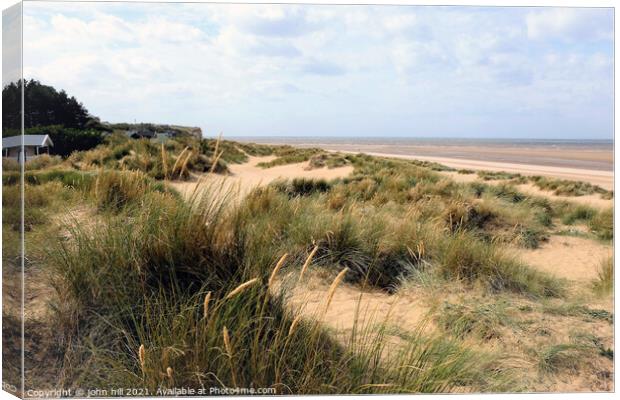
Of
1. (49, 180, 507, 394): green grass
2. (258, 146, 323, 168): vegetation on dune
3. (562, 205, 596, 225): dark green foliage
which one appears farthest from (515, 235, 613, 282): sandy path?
(258, 146, 323, 168): vegetation on dune

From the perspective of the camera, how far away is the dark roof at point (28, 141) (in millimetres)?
2709

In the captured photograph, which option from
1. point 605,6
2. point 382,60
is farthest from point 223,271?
point 605,6

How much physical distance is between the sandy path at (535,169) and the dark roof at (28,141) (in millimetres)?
2391

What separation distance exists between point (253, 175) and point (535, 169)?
2417mm

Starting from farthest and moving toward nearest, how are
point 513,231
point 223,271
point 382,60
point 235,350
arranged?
point 513,231 < point 382,60 < point 223,271 < point 235,350

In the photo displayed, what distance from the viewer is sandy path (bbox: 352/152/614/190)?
3533 millimetres

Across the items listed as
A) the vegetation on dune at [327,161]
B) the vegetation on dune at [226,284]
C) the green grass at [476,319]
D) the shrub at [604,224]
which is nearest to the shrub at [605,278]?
the vegetation on dune at [226,284]

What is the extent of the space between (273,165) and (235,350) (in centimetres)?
234

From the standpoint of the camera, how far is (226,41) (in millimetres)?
3092

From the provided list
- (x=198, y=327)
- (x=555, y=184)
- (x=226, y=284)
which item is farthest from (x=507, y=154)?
(x=198, y=327)

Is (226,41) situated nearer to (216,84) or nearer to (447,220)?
(216,84)

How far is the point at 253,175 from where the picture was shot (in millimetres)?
4363

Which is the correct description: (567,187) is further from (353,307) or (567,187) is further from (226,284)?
(226,284)

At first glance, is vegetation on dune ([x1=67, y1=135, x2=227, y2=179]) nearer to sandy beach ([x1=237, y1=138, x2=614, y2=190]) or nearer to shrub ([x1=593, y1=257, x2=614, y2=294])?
sandy beach ([x1=237, y1=138, x2=614, y2=190])
